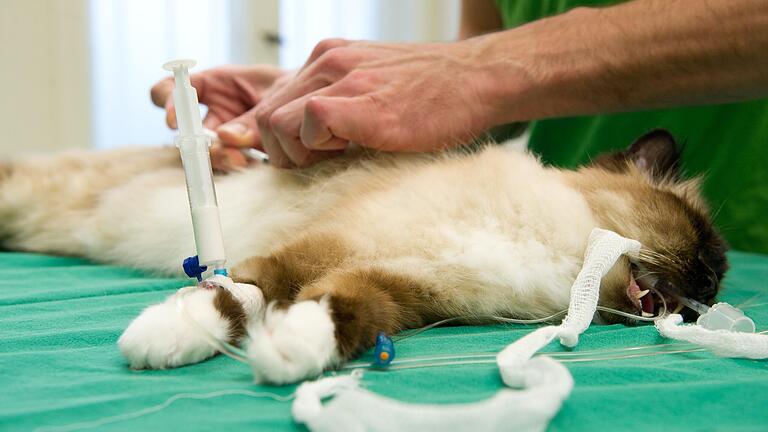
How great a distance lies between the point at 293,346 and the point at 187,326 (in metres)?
0.18

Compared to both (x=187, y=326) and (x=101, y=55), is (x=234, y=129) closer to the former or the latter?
(x=187, y=326)

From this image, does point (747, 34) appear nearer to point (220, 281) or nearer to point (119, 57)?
point (220, 281)

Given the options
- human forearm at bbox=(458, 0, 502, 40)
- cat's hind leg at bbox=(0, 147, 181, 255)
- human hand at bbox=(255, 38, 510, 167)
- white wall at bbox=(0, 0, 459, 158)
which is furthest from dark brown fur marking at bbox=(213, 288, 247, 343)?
white wall at bbox=(0, 0, 459, 158)

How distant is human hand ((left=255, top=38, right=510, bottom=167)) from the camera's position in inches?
54.1

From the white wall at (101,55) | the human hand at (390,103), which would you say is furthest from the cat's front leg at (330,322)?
the white wall at (101,55)

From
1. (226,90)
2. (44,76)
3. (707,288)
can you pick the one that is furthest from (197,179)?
(44,76)

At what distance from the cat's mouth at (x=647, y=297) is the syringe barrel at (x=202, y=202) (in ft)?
2.58

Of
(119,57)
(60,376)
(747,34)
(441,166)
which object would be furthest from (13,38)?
(747,34)

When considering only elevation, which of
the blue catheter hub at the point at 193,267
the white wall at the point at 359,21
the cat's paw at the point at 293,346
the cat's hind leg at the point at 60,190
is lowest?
the cat's paw at the point at 293,346

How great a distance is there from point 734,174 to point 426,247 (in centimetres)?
146

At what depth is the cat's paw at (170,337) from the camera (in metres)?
0.86

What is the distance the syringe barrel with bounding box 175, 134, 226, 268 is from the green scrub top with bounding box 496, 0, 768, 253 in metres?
1.34

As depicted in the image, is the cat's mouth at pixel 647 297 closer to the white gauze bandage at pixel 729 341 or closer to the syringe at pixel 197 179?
the white gauze bandage at pixel 729 341

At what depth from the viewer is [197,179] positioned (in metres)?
1.02
